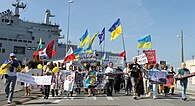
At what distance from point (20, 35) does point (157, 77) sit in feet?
214

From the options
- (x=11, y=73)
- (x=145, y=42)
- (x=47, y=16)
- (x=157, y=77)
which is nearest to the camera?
(x=11, y=73)

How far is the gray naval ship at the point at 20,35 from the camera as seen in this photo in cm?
6981

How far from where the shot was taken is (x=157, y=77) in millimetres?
12461

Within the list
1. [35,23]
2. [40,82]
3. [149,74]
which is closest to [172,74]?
[149,74]

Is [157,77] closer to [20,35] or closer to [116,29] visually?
[116,29]

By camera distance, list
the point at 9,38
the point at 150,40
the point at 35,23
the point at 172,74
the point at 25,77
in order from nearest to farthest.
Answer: the point at 25,77, the point at 172,74, the point at 150,40, the point at 9,38, the point at 35,23

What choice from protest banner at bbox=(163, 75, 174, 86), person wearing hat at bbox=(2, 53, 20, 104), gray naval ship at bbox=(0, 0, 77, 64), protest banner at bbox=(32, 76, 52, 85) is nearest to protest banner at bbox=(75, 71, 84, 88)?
protest banner at bbox=(32, 76, 52, 85)

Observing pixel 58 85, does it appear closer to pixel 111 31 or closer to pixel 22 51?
pixel 111 31

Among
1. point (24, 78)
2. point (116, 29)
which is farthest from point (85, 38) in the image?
point (24, 78)

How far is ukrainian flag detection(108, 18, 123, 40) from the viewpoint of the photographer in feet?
64.6

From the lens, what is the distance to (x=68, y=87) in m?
12.7

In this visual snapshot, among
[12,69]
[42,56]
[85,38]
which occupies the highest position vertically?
[85,38]

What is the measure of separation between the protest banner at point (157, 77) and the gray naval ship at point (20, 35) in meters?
59.3

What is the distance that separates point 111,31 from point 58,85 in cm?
852
